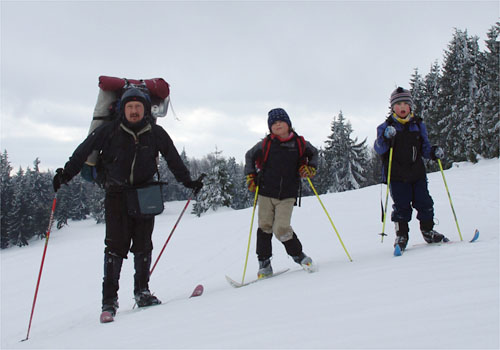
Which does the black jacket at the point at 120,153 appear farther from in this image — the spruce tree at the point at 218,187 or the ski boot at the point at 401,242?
the spruce tree at the point at 218,187

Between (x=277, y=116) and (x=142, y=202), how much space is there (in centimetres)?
190

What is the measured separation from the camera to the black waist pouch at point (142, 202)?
357cm

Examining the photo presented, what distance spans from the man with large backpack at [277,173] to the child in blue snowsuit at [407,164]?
1014mm

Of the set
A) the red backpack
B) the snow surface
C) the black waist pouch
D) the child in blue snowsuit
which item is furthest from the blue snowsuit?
the black waist pouch

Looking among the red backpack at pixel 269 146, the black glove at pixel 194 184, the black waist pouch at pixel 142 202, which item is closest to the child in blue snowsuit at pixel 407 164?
the red backpack at pixel 269 146

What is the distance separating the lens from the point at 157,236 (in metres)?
12.7

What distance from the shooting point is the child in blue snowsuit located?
432 centimetres

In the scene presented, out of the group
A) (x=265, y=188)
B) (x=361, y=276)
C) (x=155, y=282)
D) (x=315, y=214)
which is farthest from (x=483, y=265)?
(x=315, y=214)

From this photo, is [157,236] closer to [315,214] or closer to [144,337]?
[315,214]

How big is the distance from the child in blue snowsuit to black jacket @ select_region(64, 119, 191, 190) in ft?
9.30

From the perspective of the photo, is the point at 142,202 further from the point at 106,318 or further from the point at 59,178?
the point at 106,318

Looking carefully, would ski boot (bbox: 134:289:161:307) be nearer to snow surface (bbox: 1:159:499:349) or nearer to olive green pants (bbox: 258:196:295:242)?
snow surface (bbox: 1:159:499:349)

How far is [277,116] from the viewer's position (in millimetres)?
4238

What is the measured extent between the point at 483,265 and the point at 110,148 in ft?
11.4
